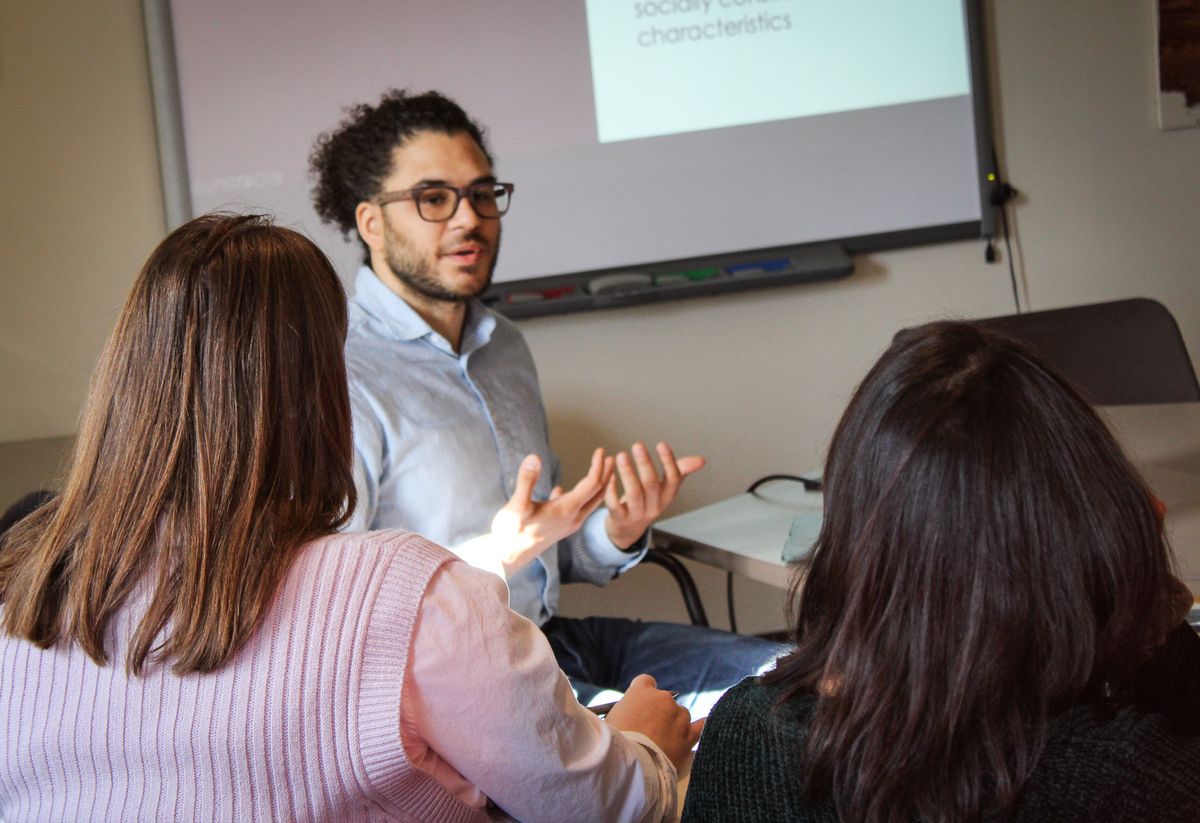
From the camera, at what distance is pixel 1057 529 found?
767mm

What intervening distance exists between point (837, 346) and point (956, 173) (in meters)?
0.54

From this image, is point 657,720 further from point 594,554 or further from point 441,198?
point 441,198

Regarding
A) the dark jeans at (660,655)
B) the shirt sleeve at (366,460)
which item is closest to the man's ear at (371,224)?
the shirt sleeve at (366,460)

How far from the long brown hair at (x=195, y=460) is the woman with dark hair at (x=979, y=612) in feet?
1.36

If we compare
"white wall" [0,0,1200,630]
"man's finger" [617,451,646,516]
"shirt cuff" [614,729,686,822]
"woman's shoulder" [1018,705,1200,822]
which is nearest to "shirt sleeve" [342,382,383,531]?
"man's finger" [617,451,646,516]

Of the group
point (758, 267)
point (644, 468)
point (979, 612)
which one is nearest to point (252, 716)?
point (979, 612)

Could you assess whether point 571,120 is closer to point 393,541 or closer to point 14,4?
point 14,4

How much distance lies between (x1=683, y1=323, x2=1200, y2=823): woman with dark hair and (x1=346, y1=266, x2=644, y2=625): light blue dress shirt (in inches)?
35.2

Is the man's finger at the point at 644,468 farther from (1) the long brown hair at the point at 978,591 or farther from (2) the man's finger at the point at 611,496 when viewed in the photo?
(1) the long brown hair at the point at 978,591

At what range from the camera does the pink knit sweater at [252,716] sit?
0.81 metres

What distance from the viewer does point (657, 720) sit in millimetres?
1103

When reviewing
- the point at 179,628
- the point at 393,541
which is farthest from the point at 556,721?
the point at 179,628

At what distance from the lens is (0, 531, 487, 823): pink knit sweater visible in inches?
31.7

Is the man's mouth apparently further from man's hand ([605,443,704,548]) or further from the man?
man's hand ([605,443,704,548])
